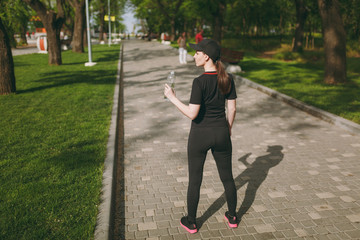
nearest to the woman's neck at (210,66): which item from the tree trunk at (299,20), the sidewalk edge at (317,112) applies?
the sidewalk edge at (317,112)

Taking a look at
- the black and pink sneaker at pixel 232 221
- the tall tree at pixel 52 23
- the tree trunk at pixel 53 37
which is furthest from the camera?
the tree trunk at pixel 53 37

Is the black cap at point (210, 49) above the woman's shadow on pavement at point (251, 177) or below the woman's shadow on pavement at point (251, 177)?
above

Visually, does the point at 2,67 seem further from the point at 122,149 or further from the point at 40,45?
the point at 40,45

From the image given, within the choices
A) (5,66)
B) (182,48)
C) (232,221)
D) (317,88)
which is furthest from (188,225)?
(182,48)

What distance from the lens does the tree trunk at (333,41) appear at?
1158cm

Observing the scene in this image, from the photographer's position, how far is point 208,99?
3.10 m

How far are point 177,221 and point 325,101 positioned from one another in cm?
728

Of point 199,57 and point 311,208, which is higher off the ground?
point 199,57

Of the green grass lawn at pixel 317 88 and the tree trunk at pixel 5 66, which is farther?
the tree trunk at pixel 5 66

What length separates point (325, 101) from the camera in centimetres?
938

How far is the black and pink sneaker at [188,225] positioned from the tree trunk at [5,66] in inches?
343

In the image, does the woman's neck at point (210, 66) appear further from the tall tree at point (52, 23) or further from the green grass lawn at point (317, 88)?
the tall tree at point (52, 23)

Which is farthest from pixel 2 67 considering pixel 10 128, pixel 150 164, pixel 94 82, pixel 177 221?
pixel 177 221

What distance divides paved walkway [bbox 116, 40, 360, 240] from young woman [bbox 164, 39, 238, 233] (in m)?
0.66
